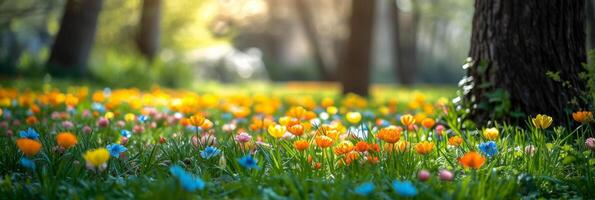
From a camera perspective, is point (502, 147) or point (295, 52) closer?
point (502, 147)

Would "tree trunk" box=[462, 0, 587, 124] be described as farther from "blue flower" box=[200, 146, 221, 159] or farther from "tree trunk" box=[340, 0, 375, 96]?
"tree trunk" box=[340, 0, 375, 96]

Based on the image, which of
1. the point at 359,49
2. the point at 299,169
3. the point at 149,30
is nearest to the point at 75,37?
the point at 149,30

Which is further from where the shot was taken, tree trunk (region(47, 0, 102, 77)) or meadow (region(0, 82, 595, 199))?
tree trunk (region(47, 0, 102, 77))

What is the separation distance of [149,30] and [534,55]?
1191 centimetres

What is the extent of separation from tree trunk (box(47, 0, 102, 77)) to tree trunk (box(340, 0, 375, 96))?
546cm

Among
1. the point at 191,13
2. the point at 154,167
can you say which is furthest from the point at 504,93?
the point at 191,13

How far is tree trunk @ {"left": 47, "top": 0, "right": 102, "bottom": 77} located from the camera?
12.1 meters

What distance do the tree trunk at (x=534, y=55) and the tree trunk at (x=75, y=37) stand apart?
1005 centimetres

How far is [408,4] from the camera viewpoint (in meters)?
19.7

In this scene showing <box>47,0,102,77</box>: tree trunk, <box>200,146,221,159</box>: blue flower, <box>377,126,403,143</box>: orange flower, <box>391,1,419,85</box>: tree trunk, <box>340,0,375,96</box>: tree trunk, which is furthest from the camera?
<box>391,1,419,85</box>: tree trunk

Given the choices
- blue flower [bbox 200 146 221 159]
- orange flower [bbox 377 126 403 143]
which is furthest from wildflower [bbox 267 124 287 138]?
orange flower [bbox 377 126 403 143]

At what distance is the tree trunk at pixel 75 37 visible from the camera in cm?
1212

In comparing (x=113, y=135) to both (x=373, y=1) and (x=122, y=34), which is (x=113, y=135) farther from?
(x=122, y=34)

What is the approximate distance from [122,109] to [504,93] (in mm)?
3528
